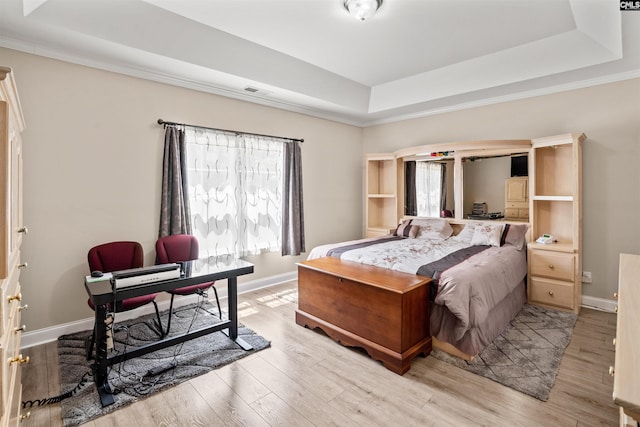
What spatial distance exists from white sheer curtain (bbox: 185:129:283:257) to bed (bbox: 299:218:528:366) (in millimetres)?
1046

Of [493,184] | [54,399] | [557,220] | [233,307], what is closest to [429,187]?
[493,184]

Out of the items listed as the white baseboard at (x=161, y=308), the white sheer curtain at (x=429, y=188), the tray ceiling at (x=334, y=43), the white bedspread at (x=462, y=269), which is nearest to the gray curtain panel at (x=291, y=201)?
the white baseboard at (x=161, y=308)

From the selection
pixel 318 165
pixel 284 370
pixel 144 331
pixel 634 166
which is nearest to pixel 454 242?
pixel 634 166

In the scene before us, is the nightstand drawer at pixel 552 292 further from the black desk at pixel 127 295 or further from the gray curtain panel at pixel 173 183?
the gray curtain panel at pixel 173 183

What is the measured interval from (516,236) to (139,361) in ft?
13.0

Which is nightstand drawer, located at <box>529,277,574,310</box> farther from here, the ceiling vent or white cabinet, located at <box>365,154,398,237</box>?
the ceiling vent

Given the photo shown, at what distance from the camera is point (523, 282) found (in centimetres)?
356

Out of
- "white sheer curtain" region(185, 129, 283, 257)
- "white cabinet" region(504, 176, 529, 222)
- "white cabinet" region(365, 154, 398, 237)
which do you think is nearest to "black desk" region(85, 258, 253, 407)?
"white sheer curtain" region(185, 129, 283, 257)

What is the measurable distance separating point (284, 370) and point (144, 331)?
4.89ft

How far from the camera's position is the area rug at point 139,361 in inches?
79.9

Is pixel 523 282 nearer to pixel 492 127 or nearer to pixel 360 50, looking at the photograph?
pixel 492 127

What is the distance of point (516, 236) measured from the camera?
3709 millimetres

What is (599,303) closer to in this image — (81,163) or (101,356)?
(101,356)

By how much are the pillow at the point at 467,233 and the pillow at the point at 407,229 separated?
52 cm
